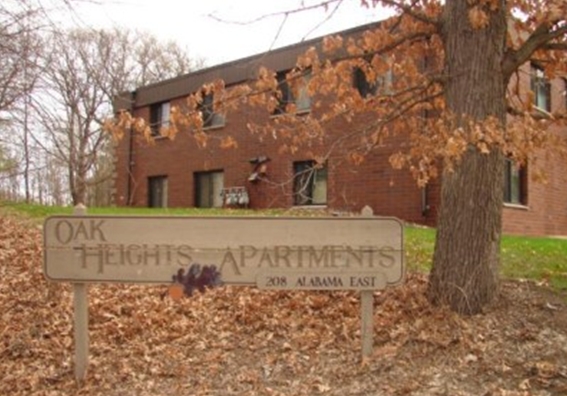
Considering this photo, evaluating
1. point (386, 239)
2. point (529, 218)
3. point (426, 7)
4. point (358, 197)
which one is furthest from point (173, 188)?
point (386, 239)

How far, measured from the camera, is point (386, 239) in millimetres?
5098

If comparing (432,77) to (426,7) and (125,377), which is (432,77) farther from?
(125,377)

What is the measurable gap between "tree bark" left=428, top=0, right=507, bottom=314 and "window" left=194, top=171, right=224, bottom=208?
16.2 metres

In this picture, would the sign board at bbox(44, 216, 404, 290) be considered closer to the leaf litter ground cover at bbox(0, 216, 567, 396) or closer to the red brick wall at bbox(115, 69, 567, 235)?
the leaf litter ground cover at bbox(0, 216, 567, 396)

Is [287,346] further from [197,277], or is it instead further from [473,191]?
[473,191]

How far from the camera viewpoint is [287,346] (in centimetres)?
559

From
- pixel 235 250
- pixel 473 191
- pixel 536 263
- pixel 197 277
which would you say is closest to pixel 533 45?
pixel 473 191

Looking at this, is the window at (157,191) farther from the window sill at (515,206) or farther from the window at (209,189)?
the window sill at (515,206)

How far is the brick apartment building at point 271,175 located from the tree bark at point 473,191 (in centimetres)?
612

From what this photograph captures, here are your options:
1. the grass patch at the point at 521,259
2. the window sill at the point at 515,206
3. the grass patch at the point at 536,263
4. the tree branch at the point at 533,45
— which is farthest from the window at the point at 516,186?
the tree branch at the point at 533,45

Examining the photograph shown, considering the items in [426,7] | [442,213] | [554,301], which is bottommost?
[554,301]

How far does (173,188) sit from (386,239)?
62.3ft

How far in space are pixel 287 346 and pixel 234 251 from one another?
106 centimetres

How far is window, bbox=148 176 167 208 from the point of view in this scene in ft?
79.3
